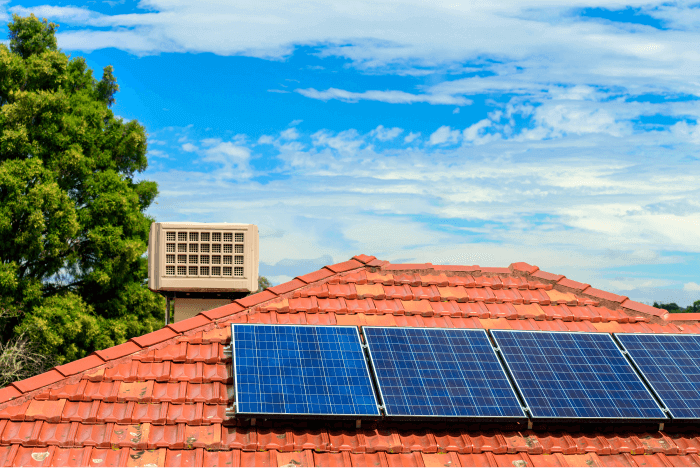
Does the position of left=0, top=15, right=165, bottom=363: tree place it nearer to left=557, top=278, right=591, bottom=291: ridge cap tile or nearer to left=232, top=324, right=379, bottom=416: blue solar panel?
left=232, top=324, right=379, bottom=416: blue solar panel

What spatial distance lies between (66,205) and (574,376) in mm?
21649

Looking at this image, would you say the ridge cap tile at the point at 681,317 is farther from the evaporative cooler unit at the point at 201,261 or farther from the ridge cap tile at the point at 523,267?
the evaporative cooler unit at the point at 201,261

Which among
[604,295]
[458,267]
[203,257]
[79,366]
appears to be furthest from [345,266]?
[604,295]

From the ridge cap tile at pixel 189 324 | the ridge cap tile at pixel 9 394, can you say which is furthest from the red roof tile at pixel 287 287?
the ridge cap tile at pixel 9 394

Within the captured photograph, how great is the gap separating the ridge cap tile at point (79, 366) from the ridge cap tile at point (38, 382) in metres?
0.07

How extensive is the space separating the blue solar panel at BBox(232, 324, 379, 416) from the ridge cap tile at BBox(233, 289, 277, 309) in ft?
3.04

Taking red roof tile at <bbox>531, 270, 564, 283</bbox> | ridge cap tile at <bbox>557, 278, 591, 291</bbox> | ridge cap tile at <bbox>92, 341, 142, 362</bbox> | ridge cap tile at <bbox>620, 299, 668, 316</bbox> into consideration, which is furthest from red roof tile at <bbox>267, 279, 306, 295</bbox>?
ridge cap tile at <bbox>620, 299, 668, 316</bbox>

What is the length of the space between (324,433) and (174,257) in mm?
5102

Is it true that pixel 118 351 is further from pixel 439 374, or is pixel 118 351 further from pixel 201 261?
pixel 439 374

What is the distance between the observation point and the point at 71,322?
23797 millimetres

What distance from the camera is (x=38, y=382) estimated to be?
7949mm

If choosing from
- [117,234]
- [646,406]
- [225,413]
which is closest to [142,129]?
[117,234]

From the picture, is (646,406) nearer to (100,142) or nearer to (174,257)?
(174,257)

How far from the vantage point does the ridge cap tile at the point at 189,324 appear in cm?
899
